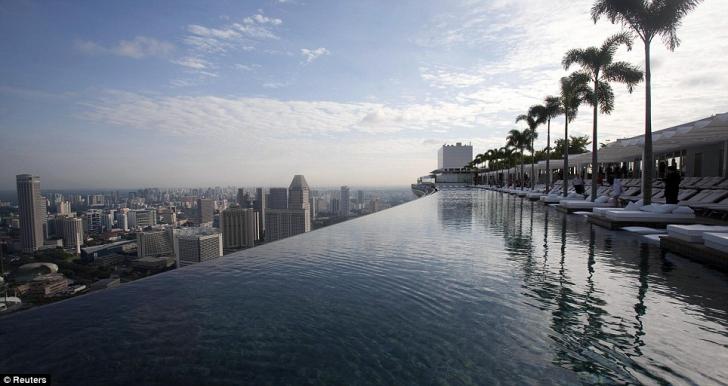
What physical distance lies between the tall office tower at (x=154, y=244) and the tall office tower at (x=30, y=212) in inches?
107

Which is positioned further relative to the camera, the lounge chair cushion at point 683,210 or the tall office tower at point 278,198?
the tall office tower at point 278,198

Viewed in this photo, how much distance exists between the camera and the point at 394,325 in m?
3.52

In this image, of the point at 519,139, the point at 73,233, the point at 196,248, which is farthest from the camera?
the point at 519,139

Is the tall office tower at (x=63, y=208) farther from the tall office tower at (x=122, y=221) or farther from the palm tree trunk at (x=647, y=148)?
the palm tree trunk at (x=647, y=148)

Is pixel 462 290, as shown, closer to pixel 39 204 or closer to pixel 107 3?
pixel 107 3

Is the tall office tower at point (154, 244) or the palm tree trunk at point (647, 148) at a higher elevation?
the palm tree trunk at point (647, 148)

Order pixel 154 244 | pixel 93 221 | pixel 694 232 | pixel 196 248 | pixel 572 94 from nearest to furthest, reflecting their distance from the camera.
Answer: pixel 694 232, pixel 196 248, pixel 154 244, pixel 93 221, pixel 572 94

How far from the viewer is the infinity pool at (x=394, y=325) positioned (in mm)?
2676

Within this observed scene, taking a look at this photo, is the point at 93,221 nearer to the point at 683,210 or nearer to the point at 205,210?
the point at 205,210

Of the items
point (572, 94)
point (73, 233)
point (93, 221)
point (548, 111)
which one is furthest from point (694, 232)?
point (93, 221)


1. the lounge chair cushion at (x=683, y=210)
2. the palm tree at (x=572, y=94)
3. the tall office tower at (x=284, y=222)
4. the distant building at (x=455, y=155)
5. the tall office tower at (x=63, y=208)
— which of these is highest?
the distant building at (x=455, y=155)

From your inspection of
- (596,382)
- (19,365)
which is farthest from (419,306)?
(19,365)

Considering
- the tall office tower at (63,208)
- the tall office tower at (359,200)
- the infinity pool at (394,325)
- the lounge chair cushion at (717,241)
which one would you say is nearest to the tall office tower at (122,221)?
the tall office tower at (63,208)

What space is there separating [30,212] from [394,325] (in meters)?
15.4
